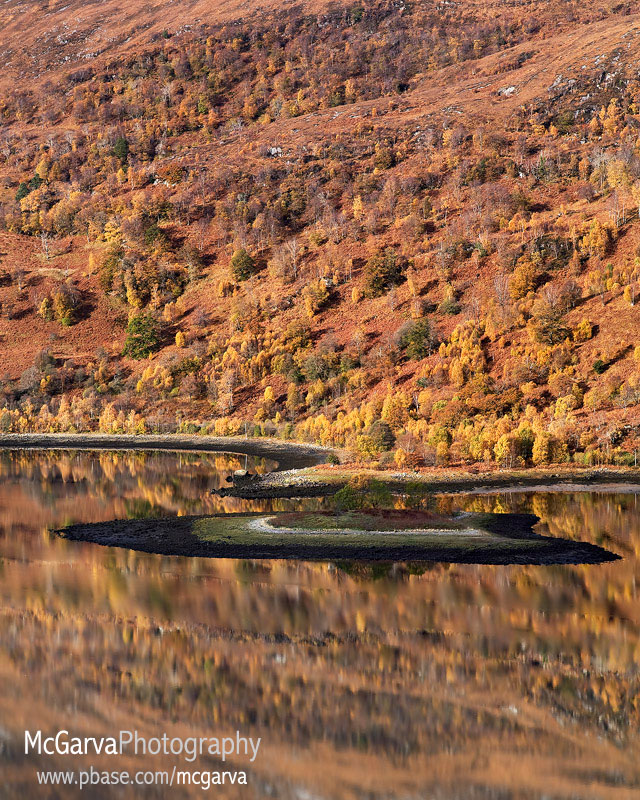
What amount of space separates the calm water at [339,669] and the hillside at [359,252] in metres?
33.8

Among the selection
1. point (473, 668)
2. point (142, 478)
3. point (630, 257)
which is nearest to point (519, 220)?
point (630, 257)

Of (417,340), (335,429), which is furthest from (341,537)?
(417,340)

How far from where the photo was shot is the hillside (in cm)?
8131

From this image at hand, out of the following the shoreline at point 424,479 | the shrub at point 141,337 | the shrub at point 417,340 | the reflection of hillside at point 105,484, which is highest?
the shrub at point 141,337

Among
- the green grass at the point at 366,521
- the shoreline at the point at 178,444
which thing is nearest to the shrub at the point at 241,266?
the shoreline at the point at 178,444

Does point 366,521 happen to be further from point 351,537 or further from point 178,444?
point 178,444

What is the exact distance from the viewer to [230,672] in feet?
75.8

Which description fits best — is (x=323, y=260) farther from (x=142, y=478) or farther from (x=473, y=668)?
(x=473, y=668)

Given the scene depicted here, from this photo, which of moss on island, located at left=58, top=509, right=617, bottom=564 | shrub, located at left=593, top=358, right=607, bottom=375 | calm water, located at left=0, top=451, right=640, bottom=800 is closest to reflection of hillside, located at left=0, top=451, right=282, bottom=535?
moss on island, located at left=58, top=509, right=617, bottom=564

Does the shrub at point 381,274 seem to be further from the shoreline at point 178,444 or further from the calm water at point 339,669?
the calm water at point 339,669

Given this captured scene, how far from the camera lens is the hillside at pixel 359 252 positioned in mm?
81312

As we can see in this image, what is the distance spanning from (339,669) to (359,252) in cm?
10210

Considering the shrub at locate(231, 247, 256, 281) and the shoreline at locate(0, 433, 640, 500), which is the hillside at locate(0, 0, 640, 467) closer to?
the shrub at locate(231, 247, 256, 281)

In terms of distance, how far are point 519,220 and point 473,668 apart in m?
96.7
